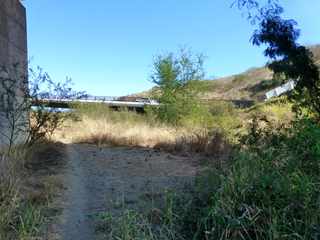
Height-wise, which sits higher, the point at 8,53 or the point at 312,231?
the point at 8,53

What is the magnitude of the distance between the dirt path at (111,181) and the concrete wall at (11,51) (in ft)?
4.81

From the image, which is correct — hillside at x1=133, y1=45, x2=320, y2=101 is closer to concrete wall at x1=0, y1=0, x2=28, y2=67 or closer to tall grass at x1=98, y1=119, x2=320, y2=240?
concrete wall at x1=0, y1=0, x2=28, y2=67

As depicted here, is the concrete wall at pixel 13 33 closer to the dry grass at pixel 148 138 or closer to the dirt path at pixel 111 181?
the dry grass at pixel 148 138

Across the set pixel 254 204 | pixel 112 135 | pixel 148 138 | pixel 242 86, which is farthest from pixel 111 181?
pixel 242 86

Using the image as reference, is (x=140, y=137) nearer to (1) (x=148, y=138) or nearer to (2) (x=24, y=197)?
(1) (x=148, y=138)

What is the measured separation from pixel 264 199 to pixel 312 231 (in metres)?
0.52

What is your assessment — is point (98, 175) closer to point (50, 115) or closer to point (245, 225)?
point (50, 115)

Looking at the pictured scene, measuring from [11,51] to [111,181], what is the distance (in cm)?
375

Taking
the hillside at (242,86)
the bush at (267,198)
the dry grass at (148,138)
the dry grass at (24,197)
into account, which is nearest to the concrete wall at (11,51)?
the dry grass at (24,197)

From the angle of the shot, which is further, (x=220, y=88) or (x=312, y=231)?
(x=220, y=88)

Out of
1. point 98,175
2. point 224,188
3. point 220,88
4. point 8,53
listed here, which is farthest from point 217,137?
point 220,88

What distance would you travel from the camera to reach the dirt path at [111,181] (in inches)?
185

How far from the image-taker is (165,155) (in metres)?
9.90

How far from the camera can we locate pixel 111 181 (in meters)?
6.71
